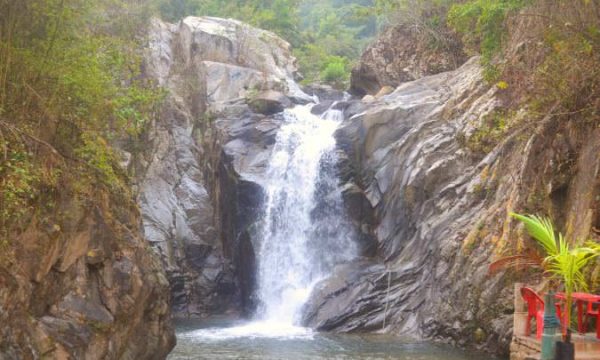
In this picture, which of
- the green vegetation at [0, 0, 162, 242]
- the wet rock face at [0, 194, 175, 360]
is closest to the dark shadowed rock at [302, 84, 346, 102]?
the wet rock face at [0, 194, 175, 360]

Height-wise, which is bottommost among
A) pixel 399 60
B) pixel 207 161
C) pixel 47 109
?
pixel 47 109

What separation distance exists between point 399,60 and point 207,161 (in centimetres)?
827

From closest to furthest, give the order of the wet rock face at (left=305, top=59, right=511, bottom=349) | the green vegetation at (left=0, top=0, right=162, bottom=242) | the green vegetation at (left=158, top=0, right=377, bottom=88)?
the green vegetation at (left=0, top=0, right=162, bottom=242)
the wet rock face at (left=305, top=59, right=511, bottom=349)
the green vegetation at (left=158, top=0, right=377, bottom=88)

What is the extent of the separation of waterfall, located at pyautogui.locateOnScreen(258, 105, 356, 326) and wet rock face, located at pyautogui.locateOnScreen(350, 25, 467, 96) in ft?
15.7

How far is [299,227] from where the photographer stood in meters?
20.1

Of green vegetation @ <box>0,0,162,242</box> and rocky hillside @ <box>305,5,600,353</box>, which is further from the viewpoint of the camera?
rocky hillside @ <box>305,5,600,353</box>

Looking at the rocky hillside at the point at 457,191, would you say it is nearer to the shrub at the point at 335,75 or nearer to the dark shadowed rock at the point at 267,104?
the dark shadowed rock at the point at 267,104

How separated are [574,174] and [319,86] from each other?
20.8 metres

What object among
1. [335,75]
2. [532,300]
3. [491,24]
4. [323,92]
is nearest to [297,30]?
[335,75]

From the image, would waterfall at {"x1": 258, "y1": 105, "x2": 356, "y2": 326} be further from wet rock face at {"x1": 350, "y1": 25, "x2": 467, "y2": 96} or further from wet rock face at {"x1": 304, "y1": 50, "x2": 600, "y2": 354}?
wet rock face at {"x1": 350, "y1": 25, "x2": 467, "y2": 96}

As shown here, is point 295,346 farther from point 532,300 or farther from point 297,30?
point 297,30

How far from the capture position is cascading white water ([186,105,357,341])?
745 inches

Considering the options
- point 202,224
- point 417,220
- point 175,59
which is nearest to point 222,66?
point 175,59

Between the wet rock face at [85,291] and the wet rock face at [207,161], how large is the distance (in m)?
9.44
